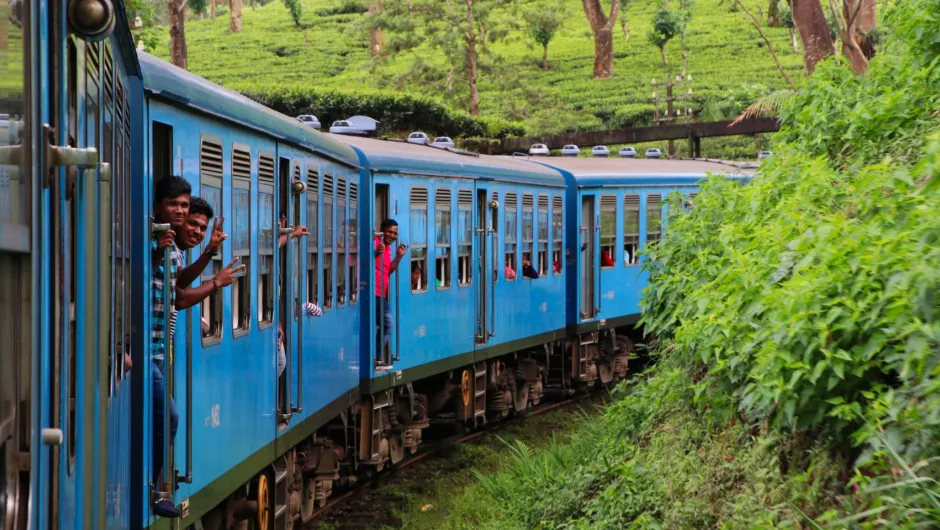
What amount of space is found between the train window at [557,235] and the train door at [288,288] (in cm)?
916

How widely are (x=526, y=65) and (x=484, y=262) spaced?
56394mm

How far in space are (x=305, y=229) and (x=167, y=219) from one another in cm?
288

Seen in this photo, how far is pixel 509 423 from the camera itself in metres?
16.4

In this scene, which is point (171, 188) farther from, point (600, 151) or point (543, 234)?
point (600, 151)

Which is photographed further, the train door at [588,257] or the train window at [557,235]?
the train door at [588,257]

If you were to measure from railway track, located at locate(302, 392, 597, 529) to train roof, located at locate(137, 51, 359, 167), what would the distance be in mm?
3126

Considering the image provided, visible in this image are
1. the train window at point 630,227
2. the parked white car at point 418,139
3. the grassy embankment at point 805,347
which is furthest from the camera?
the train window at point 630,227

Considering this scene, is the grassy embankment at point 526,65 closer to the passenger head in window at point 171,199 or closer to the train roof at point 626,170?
the train roof at point 626,170


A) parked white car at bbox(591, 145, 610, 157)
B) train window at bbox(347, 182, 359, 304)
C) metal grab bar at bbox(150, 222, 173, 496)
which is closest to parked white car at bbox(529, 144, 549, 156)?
parked white car at bbox(591, 145, 610, 157)

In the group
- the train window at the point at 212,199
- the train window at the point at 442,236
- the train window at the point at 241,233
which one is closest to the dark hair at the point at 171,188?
the train window at the point at 212,199

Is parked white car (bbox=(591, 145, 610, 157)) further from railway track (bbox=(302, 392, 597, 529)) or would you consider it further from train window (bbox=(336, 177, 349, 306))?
train window (bbox=(336, 177, 349, 306))

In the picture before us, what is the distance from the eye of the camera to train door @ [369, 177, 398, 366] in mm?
11938

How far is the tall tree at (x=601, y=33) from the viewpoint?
6272 cm

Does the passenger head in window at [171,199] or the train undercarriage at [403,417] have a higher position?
the passenger head in window at [171,199]
